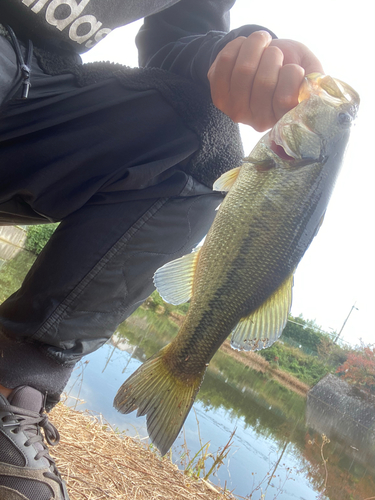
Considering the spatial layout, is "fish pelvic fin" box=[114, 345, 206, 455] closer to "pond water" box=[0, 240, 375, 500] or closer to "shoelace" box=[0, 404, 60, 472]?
"shoelace" box=[0, 404, 60, 472]

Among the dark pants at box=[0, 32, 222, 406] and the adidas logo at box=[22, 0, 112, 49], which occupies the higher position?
the adidas logo at box=[22, 0, 112, 49]

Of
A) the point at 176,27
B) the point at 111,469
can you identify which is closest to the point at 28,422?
the point at 111,469

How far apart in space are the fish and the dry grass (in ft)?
3.93

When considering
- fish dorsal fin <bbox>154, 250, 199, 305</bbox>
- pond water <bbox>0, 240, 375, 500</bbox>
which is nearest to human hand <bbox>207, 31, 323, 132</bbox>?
fish dorsal fin <bbox>154, 250, 199, 305</bbox>

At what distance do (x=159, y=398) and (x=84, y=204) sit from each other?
0.96 metres

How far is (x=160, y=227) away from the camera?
5.78ft

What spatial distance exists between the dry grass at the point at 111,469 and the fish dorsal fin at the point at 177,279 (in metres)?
1.37

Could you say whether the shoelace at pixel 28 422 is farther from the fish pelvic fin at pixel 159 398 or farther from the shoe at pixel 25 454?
the fish pelvic fin at pixel 159 398

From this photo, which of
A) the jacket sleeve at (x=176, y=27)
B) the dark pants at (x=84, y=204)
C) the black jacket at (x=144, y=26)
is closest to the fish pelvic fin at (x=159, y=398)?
the dark pants at (x=84, y=204)

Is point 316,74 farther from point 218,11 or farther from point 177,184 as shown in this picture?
point 218,11

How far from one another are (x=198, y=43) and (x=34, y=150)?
1.05 m

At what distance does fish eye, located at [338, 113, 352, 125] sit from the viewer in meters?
1.56

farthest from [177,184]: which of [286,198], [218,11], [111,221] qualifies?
[218,11]

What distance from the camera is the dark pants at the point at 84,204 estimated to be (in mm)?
1539
